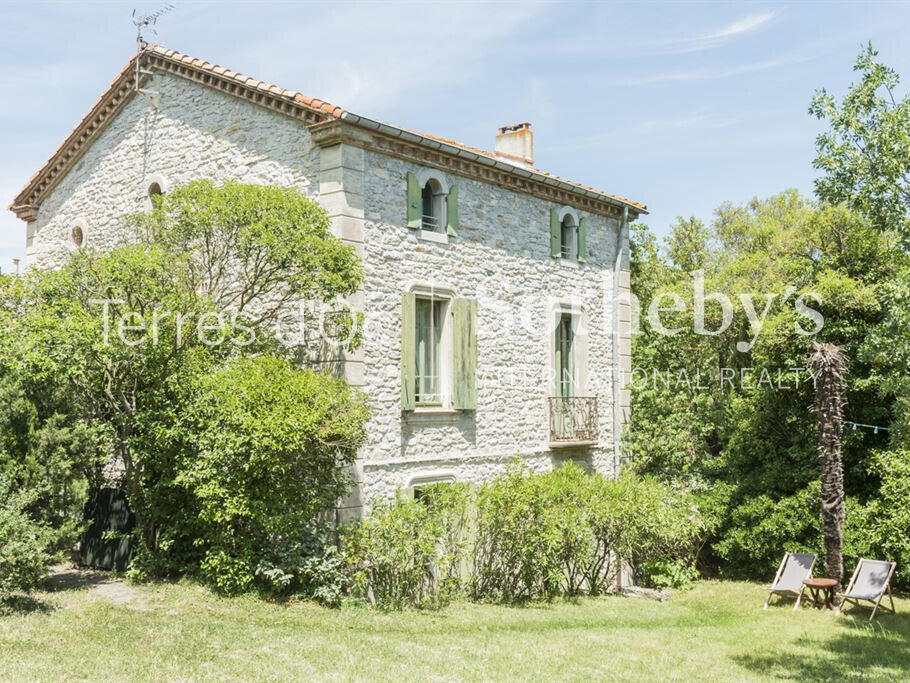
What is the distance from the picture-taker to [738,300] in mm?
15664

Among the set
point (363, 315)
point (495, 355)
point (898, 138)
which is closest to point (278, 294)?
point (363, 315)

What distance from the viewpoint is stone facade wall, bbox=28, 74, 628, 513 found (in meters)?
12.0

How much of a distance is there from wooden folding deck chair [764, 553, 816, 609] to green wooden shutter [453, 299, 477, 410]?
542 centimetres

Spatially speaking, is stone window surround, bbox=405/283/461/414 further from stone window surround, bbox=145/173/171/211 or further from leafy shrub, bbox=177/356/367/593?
stone window surround, bbox=145/173/171/211

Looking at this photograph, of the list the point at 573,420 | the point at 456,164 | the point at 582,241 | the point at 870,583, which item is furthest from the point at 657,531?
the point at 456,164

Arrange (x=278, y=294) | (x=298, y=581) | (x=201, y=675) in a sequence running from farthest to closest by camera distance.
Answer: (x=278, y=294)
(x=298, y=581)
(x=201, y=675)

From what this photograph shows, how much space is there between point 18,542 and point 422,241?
6.82 meters

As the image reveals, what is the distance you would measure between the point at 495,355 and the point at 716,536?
5548mm

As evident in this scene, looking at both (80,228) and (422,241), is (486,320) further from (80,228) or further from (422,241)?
(80,228)

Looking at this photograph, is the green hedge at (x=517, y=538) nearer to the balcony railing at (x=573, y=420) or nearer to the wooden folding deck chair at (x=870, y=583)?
the balcony railing at (x=573, y=420)

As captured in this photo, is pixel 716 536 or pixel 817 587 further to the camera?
pixel 716 536

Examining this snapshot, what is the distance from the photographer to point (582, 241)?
16.2 metres

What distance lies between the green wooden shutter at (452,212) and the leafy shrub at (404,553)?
4168 millimetres

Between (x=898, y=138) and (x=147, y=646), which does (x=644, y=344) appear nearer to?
(x=898, y=138)
